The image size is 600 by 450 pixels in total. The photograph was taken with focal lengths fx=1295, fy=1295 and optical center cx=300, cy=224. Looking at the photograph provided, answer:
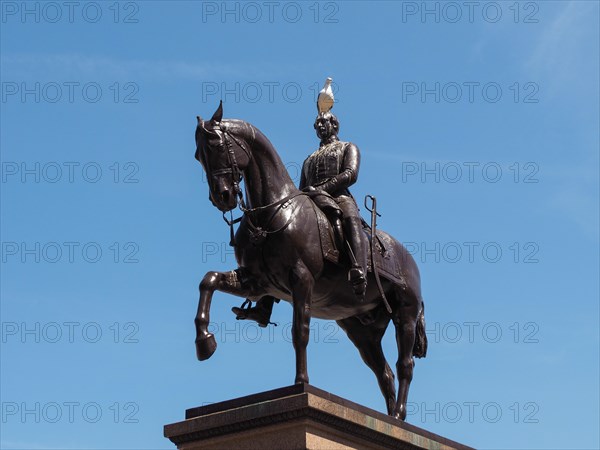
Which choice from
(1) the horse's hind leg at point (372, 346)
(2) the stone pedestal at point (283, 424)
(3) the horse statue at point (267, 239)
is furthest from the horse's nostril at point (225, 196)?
(1) the horse's hind leg at point (372, 346)

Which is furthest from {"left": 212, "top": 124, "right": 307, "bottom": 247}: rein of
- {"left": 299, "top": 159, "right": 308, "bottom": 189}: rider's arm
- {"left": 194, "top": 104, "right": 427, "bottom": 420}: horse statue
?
{"left": 299, "top": 159, "right": 308, "bottom": 189}: rider's arm

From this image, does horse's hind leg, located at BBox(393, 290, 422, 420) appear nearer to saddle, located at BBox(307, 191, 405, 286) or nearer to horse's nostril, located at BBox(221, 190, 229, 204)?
saddle, located at BBox(307, 191, 405, 286)

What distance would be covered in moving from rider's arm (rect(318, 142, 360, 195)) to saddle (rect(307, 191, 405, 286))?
25 centimetres

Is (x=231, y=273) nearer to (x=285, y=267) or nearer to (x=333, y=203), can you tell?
(x=285, y=267)

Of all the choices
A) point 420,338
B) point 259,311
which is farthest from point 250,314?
point 420,338

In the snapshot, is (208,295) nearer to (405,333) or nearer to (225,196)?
(225,196)

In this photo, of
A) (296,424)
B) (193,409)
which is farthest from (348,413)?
(193,409)

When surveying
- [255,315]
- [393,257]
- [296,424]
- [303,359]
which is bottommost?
[296,424]

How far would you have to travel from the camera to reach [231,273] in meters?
14.4

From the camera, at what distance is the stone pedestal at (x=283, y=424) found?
1304cm

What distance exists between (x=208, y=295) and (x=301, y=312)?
3.37 ft

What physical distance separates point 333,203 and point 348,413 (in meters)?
2.73

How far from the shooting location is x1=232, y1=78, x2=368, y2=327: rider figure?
14.8 meters

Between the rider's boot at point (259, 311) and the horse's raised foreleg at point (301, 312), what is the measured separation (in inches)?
36.4
